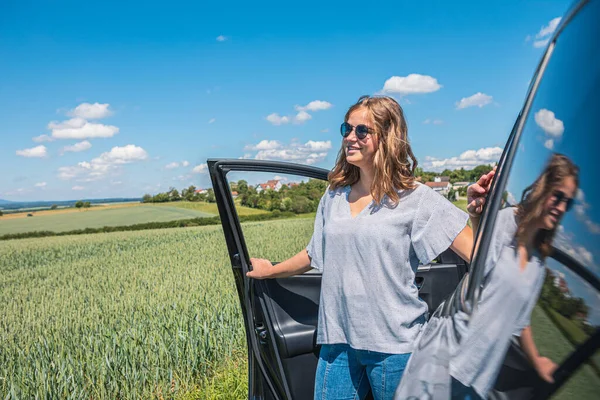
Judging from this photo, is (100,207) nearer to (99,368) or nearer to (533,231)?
(99,368)

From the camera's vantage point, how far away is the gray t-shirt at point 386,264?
1791mm

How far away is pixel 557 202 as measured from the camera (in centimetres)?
83

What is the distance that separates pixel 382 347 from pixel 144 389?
114 inches

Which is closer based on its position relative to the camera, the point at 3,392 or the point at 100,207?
the point at 3,392

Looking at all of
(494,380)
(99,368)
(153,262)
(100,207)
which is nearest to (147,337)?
(99,368)

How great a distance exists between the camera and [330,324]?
75.8 inches

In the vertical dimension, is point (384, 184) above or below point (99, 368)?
above

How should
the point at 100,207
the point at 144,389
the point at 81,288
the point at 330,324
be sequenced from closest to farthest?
the point at 330,324, the point at 144,389, the point at 81,288, the point at 100,207

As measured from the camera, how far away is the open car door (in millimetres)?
2238

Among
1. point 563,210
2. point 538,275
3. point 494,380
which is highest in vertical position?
point 563,210

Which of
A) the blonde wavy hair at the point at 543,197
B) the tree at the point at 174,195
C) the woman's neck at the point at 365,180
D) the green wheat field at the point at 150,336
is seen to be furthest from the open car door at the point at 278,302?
the tree at the point at 174,195

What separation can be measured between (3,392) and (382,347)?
3863 mm

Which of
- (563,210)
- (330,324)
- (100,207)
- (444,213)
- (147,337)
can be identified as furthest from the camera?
(100,207)

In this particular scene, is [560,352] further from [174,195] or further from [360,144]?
[174,195]
